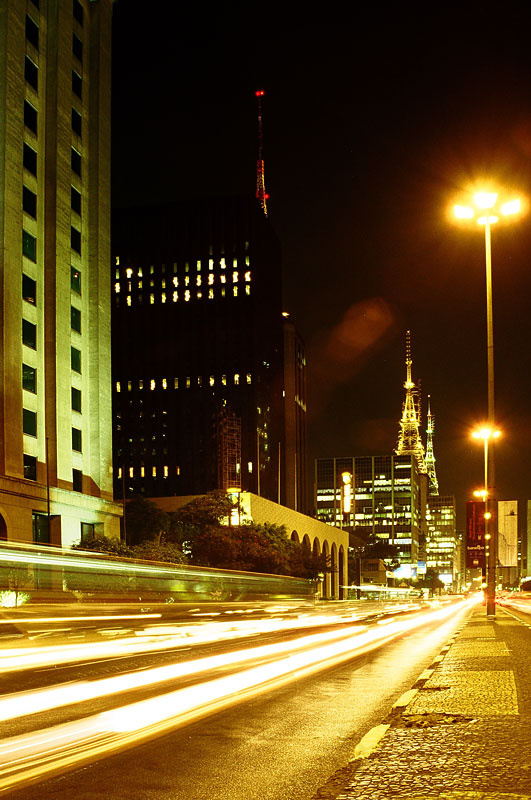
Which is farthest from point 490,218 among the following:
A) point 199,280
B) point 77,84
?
point 199,280

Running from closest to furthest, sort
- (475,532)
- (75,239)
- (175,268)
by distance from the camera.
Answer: (475,532) → (75,239) → (175,268)

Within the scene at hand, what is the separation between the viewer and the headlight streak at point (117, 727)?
6016mm

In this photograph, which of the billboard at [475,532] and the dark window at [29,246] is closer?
the billboard at [475,532]

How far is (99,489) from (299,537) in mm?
48804

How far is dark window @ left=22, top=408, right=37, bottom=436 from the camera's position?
52625 millimetres

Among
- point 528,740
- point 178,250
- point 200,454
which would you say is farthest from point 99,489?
point 178,250

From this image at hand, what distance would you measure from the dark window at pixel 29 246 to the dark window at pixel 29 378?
7170 millimetres

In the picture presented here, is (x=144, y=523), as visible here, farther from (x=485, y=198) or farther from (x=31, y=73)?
(x=485, y=198)

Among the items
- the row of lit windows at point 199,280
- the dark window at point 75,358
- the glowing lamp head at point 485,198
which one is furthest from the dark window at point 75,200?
the row of lit windows at point 199,280

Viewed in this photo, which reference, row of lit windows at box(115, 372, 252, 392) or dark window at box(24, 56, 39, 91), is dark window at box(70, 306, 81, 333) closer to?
dark window at box(24, 56, 39, 91)

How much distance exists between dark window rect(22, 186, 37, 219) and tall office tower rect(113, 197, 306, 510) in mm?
86437

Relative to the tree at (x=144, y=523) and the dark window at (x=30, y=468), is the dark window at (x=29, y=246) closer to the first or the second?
the dark window at (x=30, y=468)

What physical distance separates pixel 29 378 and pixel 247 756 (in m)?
Answer: 49.7

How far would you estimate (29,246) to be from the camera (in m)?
54.5
